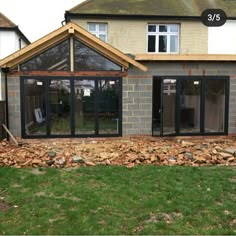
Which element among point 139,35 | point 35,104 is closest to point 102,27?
point 139,35

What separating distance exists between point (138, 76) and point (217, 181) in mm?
5744

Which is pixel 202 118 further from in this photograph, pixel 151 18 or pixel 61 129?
pixel 151 18

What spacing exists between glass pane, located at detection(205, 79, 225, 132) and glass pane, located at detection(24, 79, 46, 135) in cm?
601

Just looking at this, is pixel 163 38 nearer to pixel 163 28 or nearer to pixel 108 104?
pixel 163 28

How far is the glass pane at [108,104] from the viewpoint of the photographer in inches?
450

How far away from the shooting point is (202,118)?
1189cm

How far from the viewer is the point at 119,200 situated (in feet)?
18.3

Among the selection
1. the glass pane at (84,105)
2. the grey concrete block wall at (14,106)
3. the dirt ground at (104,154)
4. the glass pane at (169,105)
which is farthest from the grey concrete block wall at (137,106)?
the grey concrete block wall at (14,106)

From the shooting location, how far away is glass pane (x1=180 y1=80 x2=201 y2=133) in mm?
11789

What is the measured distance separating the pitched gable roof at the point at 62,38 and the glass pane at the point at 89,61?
158 mm

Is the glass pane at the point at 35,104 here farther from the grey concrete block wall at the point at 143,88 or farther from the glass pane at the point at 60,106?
the grey concrete block wall at the point at 143,88

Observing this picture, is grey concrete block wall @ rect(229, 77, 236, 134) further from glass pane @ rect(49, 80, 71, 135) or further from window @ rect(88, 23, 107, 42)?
window @ rect(88, 23, 107, 42)

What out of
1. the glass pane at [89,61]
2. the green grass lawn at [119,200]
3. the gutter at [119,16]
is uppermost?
the gutter at [119,16]

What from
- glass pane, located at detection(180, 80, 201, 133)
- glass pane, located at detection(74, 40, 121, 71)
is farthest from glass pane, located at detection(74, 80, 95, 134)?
glass pane, located at detection(180, 80, 201, 133)
